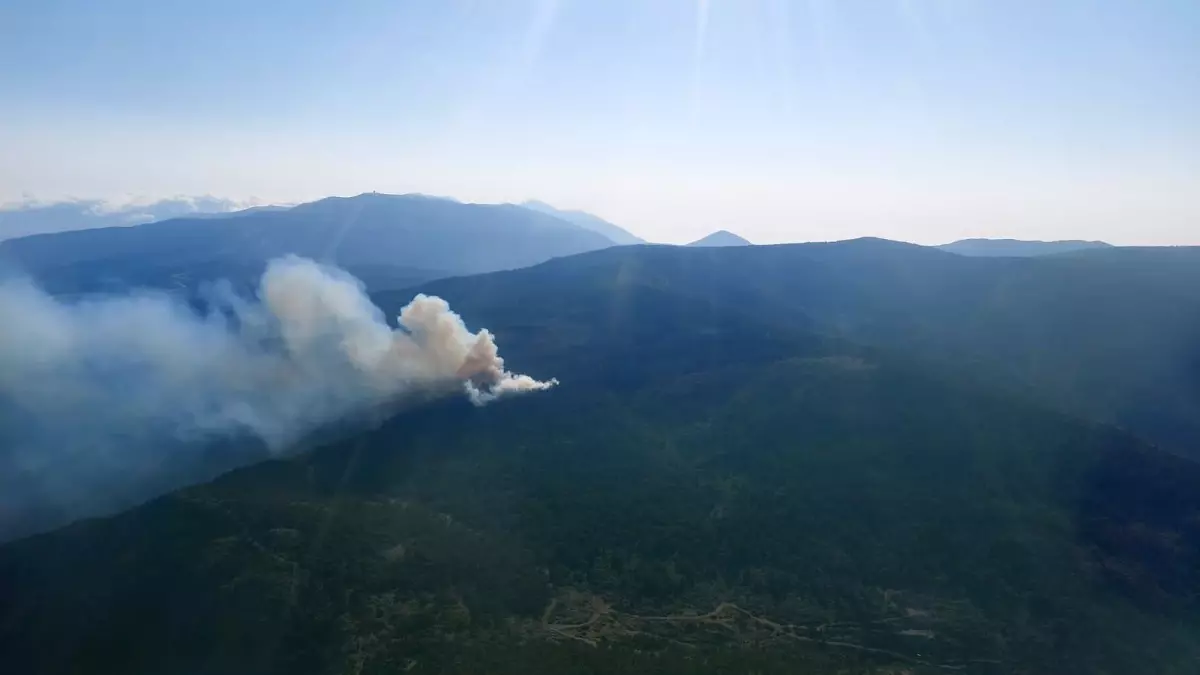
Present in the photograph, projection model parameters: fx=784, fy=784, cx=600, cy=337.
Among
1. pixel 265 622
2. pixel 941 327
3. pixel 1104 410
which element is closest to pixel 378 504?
pixel 265 622

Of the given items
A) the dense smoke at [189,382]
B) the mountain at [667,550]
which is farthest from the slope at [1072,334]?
the dense smoke at [189,382]

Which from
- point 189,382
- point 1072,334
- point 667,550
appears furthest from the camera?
point 1072,334

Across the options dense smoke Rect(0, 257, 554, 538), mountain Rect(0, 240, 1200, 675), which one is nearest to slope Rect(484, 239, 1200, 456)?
mountain Rect(0, 240, 1200, 675)

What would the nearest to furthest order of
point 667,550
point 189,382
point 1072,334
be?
point 667,550
point 189,382
point 1072,334

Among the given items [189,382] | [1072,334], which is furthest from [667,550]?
[1072,334]

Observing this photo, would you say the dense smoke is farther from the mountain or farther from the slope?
the slope

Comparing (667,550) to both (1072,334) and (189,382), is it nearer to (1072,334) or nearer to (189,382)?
(189,382)

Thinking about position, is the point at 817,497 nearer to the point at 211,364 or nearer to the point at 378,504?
the point at 378,504
